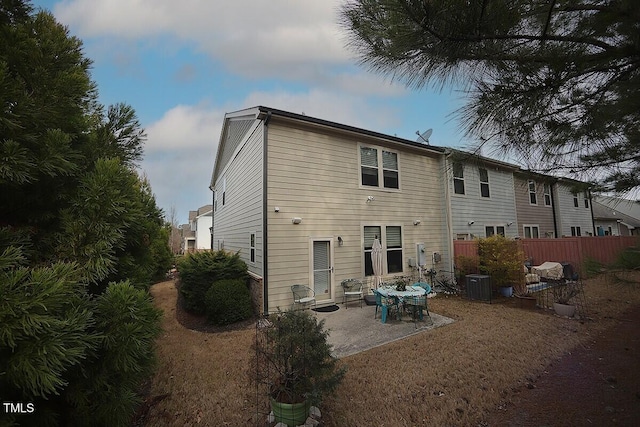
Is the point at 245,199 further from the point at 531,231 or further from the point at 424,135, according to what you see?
the point at 531,231

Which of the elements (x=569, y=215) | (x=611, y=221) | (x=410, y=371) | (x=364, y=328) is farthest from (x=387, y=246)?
(x=611, y=221)

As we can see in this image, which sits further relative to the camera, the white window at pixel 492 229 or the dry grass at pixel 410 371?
the white window at pixel 492 229

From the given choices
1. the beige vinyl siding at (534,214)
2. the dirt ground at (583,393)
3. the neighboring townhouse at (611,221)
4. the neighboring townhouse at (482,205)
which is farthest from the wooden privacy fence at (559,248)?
the neighboring townhouse at (611,221)

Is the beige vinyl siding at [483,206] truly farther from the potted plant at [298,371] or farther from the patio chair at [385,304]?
the potted plant at [298,371]

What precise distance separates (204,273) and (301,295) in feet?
9.99

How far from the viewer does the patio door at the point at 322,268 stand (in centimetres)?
863

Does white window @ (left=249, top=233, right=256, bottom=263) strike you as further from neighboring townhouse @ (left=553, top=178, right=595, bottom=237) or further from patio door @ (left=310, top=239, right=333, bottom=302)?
neighboring townhouse @ (left=553, top=178, right=595, bottom=237)

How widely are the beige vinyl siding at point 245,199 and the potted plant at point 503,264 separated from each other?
795cm

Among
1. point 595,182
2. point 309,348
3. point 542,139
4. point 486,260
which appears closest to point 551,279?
point 486,260

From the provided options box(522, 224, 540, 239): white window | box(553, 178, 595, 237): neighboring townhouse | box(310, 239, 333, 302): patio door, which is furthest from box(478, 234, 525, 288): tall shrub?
box(553, 178, 595, 237): neighboring townhouse

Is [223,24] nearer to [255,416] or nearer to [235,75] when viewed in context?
[235,75]

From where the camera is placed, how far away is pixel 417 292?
7129mm

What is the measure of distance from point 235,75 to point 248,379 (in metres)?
9.30

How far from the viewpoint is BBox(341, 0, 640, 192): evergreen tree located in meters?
2.26
